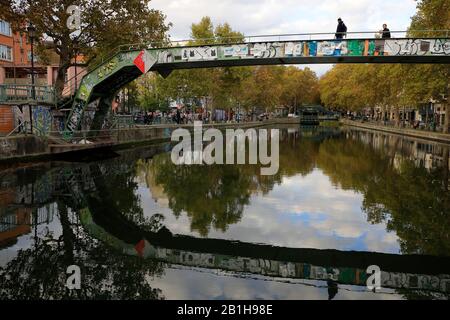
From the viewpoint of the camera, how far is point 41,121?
2639 centimetres

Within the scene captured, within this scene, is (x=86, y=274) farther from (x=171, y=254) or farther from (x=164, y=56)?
(x=164, y=56)

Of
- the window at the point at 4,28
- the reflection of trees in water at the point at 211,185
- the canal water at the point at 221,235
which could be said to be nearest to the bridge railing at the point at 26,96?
the canal water at the point at 221,235

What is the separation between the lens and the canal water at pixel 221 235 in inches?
305

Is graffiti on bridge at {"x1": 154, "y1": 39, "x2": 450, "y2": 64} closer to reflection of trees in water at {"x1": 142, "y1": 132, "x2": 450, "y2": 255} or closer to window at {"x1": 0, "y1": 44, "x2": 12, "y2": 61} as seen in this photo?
reflection of trees in water at {"x1": 142, "y1": 132, "x2": 450, "y2": 255}

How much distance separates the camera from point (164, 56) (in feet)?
79.5

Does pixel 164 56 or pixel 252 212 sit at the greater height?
pixel 164 56

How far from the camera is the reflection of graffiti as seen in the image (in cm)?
2563

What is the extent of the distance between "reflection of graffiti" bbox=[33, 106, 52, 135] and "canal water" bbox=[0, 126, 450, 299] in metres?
5.75

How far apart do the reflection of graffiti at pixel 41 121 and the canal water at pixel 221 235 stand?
5.75m

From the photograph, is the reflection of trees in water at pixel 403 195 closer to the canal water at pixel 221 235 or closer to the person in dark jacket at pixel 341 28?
the canal water at pixel 221 235

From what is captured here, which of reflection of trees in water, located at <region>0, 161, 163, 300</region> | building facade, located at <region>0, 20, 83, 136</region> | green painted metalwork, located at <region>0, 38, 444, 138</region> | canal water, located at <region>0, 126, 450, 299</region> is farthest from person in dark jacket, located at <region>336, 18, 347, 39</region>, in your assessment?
building facade, located at <region>0, 20, 83, 136</region>

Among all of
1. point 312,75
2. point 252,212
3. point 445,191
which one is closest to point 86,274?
point 252,212

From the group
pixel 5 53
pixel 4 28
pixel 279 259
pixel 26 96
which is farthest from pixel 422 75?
pixel 5 53
